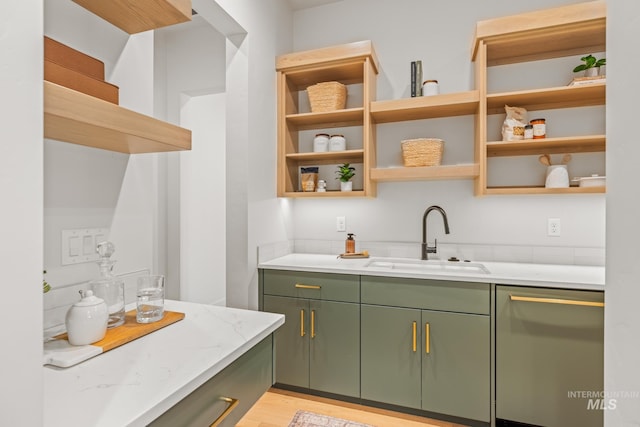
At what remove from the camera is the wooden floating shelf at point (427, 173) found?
2193mm

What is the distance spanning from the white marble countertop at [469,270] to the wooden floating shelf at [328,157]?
76 cm

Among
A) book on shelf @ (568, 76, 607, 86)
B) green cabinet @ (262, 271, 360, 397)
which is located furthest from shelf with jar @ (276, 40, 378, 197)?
book on shelf @ (568, 76, 607, 86)

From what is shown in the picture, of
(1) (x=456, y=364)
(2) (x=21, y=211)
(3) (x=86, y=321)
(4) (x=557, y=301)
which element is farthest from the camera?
(1) (x=456, y=364)

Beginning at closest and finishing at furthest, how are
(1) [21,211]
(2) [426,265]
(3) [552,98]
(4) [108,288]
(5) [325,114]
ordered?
(1) [21,211] → (4) [108,288] → (3) [552,98] → (2) [426,265] → (5) [325,114]

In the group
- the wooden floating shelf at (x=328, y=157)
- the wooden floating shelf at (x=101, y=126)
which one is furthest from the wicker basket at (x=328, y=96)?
the wooden floating shelf at (x=101, y=126)

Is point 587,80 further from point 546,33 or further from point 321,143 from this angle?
point 321,143

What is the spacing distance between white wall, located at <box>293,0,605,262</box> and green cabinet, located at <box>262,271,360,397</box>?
26.5 inches

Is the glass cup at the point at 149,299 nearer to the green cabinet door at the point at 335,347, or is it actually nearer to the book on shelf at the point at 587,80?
the green cabinet door at the point at 335,347

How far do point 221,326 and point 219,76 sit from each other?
246 centimetres

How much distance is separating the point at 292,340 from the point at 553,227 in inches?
73.8

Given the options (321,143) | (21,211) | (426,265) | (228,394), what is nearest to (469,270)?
(426,265)

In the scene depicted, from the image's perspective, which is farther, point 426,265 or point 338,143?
point 338,143

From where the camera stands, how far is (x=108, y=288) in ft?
3.58

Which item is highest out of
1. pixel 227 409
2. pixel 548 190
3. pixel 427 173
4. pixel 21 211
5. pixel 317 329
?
pixel 427 173
